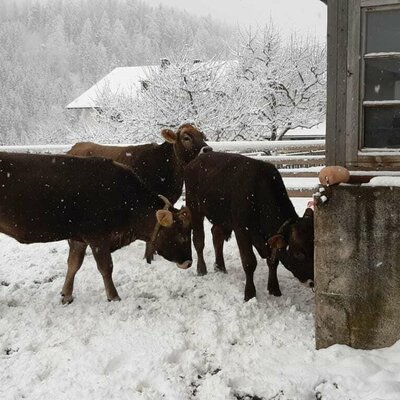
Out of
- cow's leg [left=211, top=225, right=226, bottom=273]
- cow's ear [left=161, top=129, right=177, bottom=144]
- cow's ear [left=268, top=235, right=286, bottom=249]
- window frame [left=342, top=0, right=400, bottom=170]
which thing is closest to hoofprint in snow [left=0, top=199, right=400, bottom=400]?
cow's leg [left=211, top=225, right=226, bottom=273]

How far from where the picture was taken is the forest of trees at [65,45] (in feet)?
242

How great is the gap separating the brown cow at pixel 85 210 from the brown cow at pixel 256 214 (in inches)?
20.9

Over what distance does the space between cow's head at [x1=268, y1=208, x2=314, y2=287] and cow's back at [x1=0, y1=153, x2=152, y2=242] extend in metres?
1.58

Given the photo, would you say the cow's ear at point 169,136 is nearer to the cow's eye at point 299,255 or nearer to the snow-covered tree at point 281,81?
the cow's eye at point 299,255

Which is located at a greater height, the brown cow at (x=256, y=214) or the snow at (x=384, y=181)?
the snow at (x=384, y=181)

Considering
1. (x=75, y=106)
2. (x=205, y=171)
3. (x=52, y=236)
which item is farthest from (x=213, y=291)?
(x=75, y=106)

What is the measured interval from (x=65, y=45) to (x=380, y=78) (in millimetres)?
116904

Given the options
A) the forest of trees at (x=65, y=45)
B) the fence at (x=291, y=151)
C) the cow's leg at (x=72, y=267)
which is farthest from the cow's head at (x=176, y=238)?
the forest of trees at (x=65, y=45)

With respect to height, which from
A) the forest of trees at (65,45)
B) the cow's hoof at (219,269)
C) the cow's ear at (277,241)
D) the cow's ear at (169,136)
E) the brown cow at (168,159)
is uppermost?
the forest of trees at (65,45)

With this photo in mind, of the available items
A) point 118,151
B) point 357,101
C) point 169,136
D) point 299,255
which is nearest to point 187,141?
point 169,136

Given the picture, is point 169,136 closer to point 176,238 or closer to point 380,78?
point 176,238

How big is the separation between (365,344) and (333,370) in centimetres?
41

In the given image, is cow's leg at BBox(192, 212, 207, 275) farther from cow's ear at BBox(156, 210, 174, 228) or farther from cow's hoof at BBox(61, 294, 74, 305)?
cow's hoof at BBox(61, 294, 74, 305)

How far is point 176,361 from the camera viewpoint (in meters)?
3.81
